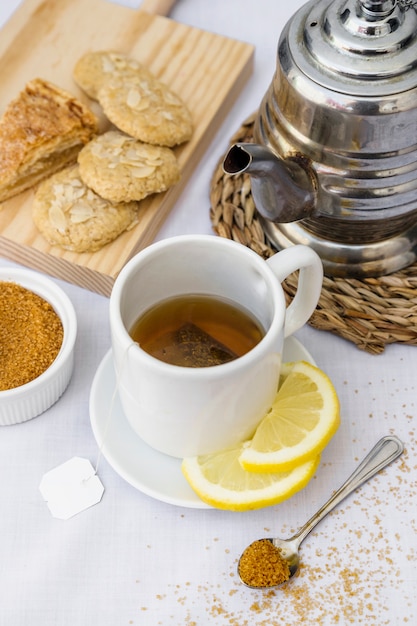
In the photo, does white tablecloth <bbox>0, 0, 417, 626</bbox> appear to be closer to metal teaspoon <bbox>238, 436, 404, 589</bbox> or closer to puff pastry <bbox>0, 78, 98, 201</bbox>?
metal teaspoon <bbox>238, 436, 404, 589</bbox>

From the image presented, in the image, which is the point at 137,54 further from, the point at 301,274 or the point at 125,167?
the point at 301,274

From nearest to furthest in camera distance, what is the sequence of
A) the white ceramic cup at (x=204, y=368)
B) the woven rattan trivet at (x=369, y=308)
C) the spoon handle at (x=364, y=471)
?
the white ceramic cup at (x=204, y=368) < the spoon handle at (x=364, y=471) < the woven rattan trivet at (x=369, y=308)

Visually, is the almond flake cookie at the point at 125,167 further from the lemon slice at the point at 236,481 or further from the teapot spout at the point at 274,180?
the lemon slice at the point at 236,481

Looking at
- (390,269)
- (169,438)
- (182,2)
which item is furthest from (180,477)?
(182,2)

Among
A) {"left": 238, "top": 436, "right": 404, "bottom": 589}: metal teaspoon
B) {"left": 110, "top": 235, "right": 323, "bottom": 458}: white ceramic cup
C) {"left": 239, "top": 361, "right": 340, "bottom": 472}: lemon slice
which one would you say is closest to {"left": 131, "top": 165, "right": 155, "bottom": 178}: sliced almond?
{"left": 110, "top": 235, "right": 323, "bottom": 458}: white ceramic cup

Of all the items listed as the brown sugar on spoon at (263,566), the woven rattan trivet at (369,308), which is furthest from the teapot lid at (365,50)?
the brown sugar on spoon at (263,566)

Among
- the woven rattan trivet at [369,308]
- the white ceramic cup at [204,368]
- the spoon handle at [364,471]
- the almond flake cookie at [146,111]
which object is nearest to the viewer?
the white ceramic cup at [204,368]

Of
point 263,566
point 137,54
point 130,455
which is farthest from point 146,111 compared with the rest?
point 263,566
